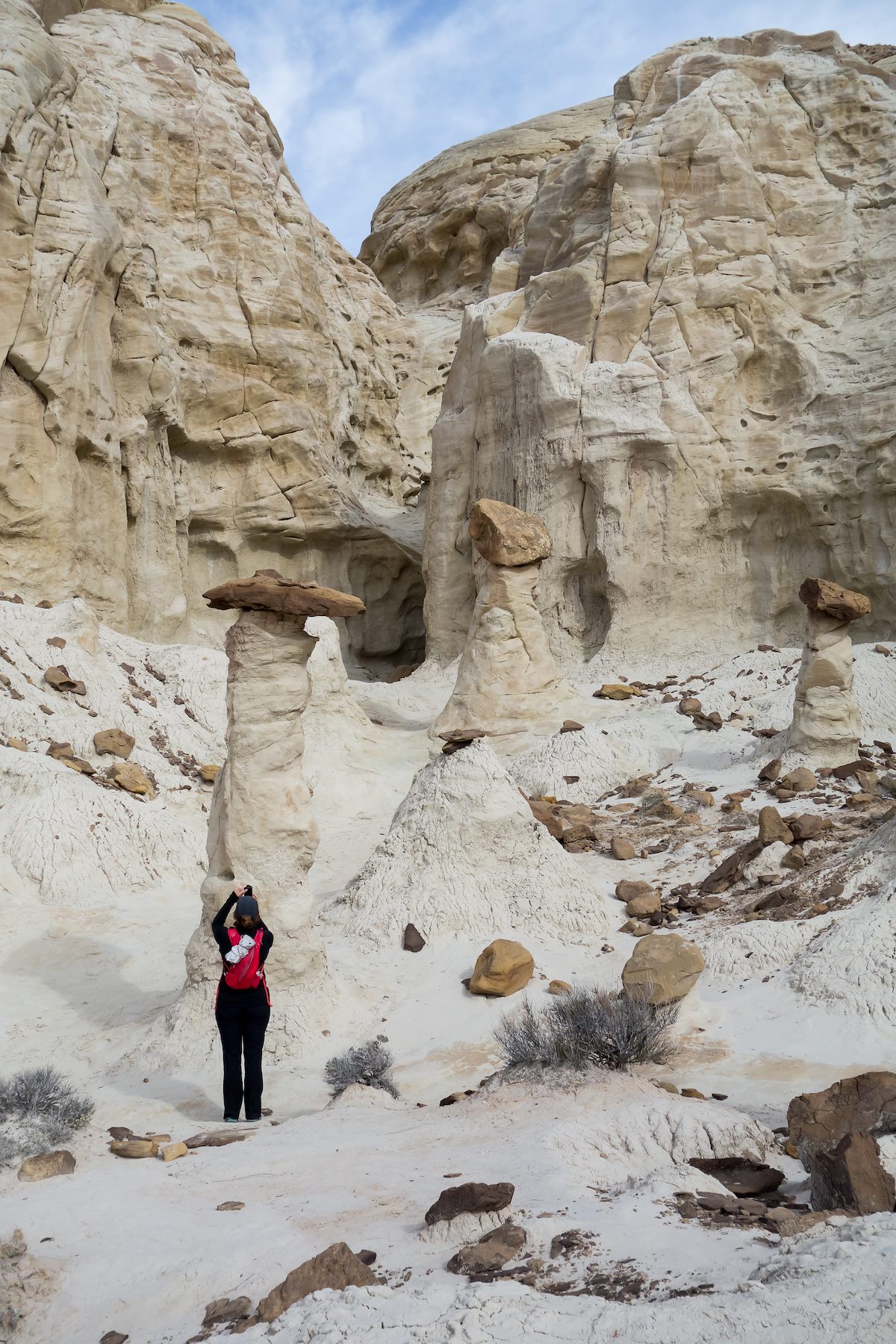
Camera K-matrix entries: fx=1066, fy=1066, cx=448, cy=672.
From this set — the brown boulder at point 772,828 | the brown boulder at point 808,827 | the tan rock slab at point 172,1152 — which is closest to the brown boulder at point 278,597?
the tan rock slab at point 172,1152

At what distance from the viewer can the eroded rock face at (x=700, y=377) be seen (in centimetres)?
1973

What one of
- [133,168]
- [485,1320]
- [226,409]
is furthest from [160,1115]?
[133,168]

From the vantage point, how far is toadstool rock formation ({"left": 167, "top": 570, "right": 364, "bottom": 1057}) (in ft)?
22.3

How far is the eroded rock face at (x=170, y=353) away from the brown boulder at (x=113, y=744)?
6.26m

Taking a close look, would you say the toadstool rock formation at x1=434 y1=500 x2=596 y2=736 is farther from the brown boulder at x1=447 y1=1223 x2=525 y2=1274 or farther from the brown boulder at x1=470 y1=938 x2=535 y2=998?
the brown boulder at x1=447 y1=1223 x2=525 y2=1274

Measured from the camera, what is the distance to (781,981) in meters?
6.73

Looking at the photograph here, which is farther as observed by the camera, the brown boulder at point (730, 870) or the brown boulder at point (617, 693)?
the brown boulder at point (617, 693)

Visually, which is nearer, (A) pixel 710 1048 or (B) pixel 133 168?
(A) pixel 710 1048

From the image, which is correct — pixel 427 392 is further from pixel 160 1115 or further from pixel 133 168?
pixel 160 1115

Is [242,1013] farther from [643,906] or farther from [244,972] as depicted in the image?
[643,906]

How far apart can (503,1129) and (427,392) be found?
3044cm

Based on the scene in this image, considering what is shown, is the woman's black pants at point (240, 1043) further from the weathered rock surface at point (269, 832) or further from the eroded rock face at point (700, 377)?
the eroded rock face at point (700, 377)

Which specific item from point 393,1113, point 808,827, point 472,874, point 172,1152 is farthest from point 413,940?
point 808,827

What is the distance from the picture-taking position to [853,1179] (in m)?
3.40
